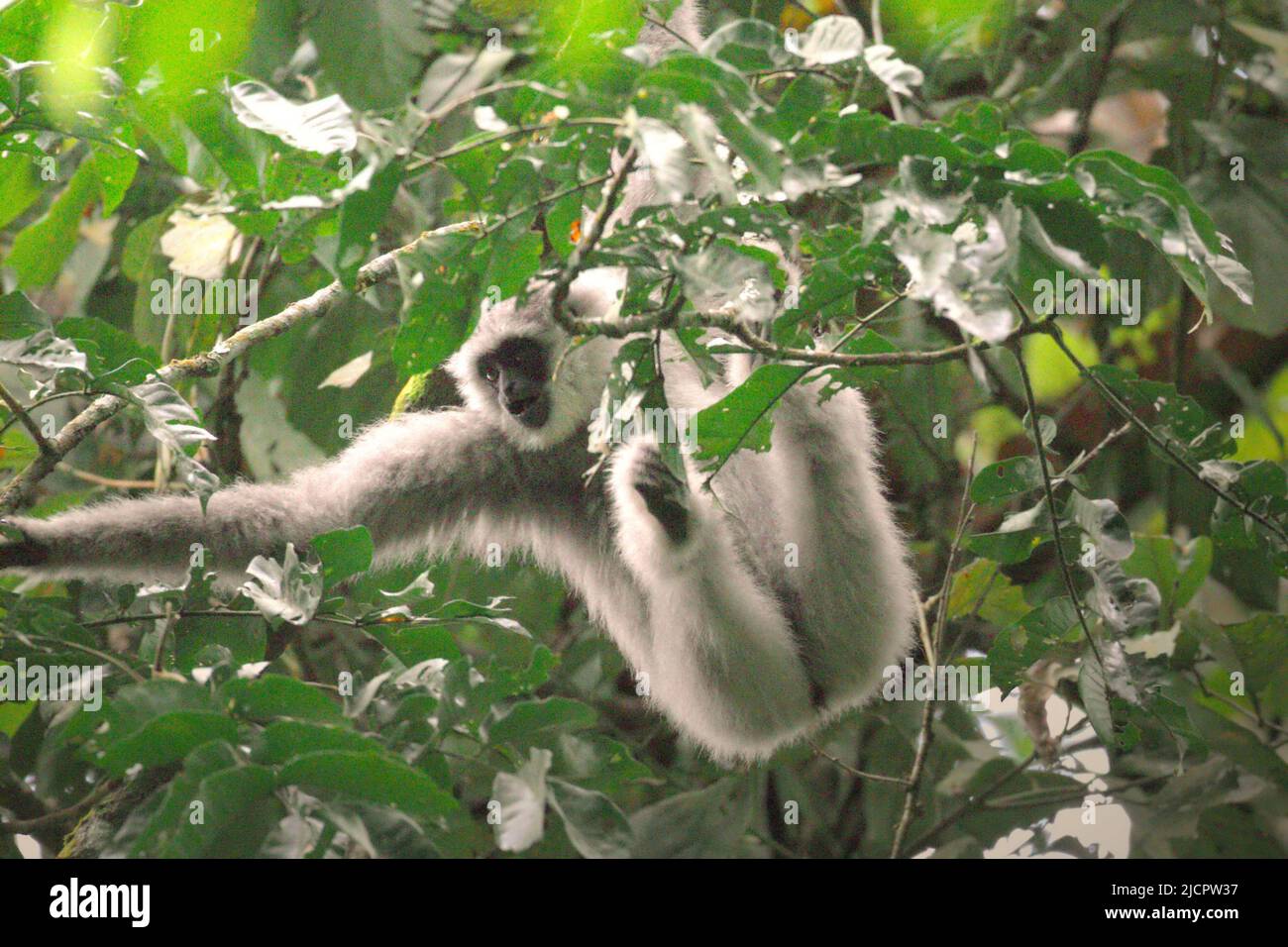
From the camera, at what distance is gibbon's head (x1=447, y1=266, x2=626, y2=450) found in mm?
4516

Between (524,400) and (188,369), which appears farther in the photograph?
(524,400)

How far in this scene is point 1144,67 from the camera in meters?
6.10

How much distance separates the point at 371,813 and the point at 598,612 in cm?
277

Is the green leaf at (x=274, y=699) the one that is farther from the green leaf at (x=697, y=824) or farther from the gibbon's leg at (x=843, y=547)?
the gibbon's leg at (x=843, y=547)

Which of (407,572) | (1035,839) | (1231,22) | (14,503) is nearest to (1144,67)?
(1231,22)

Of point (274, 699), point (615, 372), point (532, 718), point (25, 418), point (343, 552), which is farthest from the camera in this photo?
point (343, 552)

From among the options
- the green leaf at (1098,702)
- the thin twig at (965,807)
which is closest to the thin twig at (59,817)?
the green leaf at (1098,702)

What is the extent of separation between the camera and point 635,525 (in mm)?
3908

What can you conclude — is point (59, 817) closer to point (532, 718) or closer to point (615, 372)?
point (532, 718)

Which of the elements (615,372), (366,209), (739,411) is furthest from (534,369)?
(366,209)

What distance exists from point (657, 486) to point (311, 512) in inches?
55.6

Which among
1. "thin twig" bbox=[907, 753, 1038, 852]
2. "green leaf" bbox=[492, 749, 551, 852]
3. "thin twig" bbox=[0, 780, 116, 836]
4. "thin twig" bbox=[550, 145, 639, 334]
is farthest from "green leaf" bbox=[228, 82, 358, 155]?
"thin twig" bbox=[907, 753, 1038, 852]
